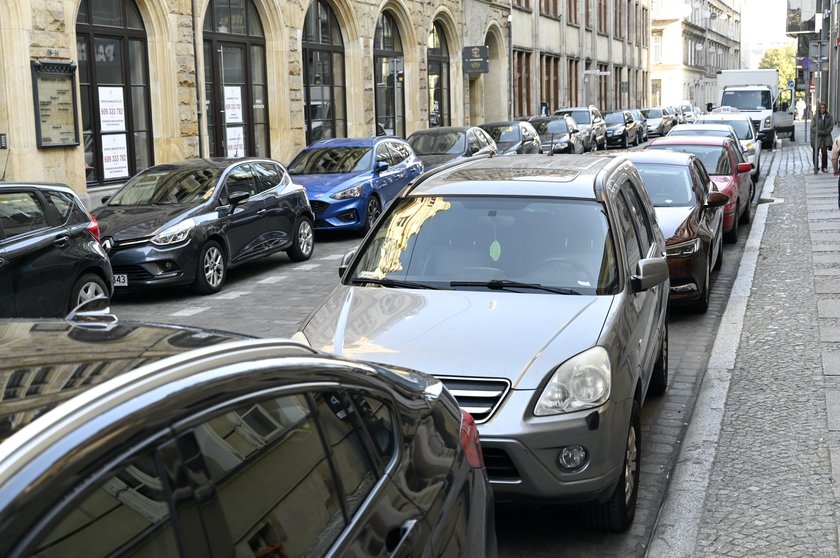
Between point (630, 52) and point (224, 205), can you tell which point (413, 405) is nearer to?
point (224, 205)

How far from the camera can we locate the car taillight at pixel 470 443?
136 inches

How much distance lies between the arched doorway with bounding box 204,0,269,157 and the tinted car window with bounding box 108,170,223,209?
9.22 m

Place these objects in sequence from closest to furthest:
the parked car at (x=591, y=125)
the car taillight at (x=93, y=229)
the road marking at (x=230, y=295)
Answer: the car taillight at (x=93, y=229), the road marking at (x=230, y=295), the parked car at (x=591, y=125)

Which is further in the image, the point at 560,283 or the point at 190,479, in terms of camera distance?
the point at 560,283

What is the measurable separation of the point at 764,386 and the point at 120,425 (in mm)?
6583

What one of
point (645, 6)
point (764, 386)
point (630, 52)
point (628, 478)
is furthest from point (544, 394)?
point (645, 6)

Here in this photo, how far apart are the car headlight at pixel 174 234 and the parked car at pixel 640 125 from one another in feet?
129

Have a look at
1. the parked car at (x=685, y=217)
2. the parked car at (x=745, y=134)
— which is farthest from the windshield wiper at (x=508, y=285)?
the parked car at (x=745, y=134)

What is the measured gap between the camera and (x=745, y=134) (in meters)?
26.8

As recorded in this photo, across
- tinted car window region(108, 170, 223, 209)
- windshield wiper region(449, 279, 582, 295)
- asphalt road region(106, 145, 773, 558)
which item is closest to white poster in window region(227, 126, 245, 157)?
asphalt road region(106, 145, 773, 558)

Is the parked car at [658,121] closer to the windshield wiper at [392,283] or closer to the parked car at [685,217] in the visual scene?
the parked car at [685,217]

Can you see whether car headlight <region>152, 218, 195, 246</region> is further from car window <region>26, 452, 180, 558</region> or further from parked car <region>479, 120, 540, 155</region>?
parked car <region>479, 120, 540, 155</region>

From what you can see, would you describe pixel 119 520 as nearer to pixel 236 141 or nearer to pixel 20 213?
pixel 20 213

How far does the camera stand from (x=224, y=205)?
13.5 meters
